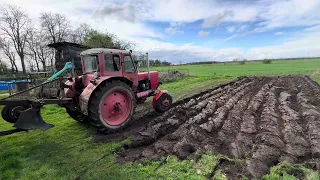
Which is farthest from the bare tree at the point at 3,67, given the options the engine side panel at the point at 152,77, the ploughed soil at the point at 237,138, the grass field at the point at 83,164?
the ploughed soil at the point at 237,138

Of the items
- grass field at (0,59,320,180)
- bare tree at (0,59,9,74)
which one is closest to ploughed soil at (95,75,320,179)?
grass field at (0,59,320,180)

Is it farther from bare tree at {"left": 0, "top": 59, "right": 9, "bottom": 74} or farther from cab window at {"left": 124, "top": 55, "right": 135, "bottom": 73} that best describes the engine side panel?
bare tree at {"left": 0, "top": 59, "right": 9, "bottom": 74}

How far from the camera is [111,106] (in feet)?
18.9

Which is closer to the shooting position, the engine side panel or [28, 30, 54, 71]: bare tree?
the engine side panel

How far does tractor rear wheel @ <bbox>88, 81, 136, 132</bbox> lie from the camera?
5316 millimetres

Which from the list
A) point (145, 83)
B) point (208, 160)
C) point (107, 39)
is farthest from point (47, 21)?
point (208, 160)

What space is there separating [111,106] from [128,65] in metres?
1.56

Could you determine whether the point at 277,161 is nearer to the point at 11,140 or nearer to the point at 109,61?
the point at 109,61

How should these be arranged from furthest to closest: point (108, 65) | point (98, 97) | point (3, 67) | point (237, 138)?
point (3, 67)
point (108, 65)
point (98, 97)
point (237, 138)

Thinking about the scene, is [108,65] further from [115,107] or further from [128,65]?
[115,107]

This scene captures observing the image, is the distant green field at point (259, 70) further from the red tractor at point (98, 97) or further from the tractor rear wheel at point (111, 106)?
the tractor rear wheel at point (111, 106)

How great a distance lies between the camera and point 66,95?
233 inches

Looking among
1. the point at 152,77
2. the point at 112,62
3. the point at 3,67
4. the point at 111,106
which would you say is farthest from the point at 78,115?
the point at 3,67

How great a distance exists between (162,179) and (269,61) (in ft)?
229
